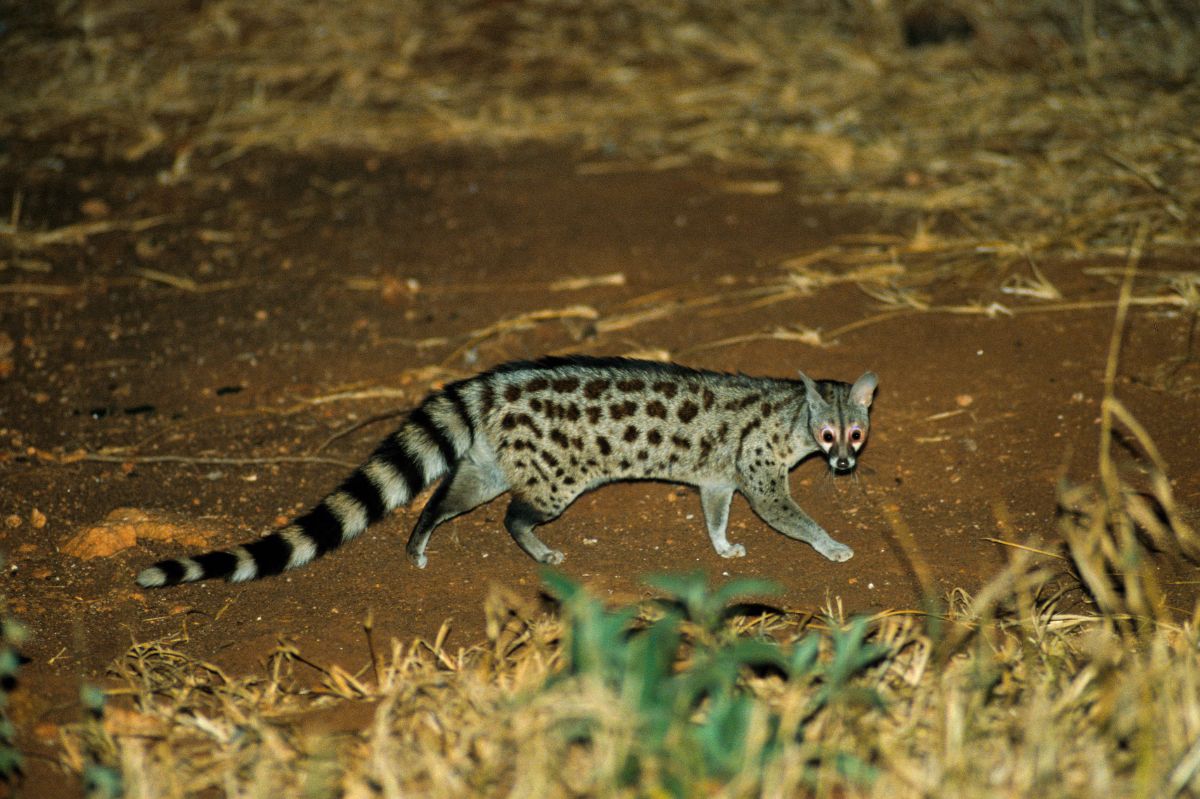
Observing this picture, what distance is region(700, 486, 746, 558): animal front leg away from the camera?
5.16 m

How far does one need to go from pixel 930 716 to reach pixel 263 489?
10.8 feet

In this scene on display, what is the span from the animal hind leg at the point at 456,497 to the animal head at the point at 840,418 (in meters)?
1.35

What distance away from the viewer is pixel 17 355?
7.00m

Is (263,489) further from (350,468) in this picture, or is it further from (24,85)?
(24,85)

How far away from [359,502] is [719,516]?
153cm

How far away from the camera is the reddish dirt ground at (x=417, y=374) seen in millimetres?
4809

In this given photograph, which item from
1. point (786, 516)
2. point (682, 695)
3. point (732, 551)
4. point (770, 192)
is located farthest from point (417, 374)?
point (682, 695)

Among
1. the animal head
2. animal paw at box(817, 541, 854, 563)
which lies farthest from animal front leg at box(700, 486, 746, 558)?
the animal head

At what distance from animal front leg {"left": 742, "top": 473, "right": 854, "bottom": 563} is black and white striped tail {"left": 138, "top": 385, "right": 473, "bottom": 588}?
1.26m

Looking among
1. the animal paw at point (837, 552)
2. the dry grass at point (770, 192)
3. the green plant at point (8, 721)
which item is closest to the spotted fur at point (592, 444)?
the animal paw at point (837, 552)

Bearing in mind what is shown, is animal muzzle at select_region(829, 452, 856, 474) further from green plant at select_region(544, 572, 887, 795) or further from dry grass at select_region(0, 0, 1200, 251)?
dry grass at select_region(0, 0, 1200, 251)

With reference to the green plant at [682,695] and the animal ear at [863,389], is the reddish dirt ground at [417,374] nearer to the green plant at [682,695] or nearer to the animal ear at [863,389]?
the animal ear at [863,389]

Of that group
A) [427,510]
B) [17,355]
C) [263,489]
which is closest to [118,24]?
[17,355]

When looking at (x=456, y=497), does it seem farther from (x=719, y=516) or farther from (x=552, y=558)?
(x=719, y=516)
